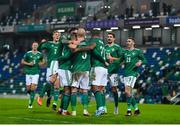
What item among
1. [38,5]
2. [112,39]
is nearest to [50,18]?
[38,5]


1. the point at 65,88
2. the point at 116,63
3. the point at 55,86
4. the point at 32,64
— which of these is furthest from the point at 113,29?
the point at 65,88

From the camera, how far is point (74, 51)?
13953 millimetres

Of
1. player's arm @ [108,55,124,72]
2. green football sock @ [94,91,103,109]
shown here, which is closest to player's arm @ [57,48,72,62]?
green football sock @ [94,91,103,109]

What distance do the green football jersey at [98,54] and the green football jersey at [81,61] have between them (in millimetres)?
255

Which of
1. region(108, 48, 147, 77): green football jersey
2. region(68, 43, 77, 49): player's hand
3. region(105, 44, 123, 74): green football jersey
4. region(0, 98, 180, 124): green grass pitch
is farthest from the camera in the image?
region(105, 44, 123, 74): green football jersey

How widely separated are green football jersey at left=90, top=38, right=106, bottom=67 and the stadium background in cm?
1790

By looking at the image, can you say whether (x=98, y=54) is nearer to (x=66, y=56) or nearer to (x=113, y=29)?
Result: (x=66, y=56)

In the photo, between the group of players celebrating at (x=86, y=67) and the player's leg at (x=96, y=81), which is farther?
the player's leg at (x=96, y=81)

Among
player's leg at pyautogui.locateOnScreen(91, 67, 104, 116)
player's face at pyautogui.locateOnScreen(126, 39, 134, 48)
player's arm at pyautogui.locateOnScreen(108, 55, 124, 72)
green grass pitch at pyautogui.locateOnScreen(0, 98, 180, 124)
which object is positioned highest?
player's face at pyautogui.locateOnScreen(126, 39, 134, 48)

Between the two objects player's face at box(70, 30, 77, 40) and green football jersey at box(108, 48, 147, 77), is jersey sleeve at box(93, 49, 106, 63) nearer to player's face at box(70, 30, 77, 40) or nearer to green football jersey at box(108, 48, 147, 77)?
player's face at box(70, 30, 77, 40)

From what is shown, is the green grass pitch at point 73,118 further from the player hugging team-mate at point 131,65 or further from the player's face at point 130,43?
the player's face at point 130,43

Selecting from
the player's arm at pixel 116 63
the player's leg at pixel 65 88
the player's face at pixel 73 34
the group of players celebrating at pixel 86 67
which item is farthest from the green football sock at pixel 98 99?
the player's arm at pixel 116 63

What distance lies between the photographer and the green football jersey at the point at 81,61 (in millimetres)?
13984

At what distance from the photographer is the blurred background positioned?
38125 millimetres
